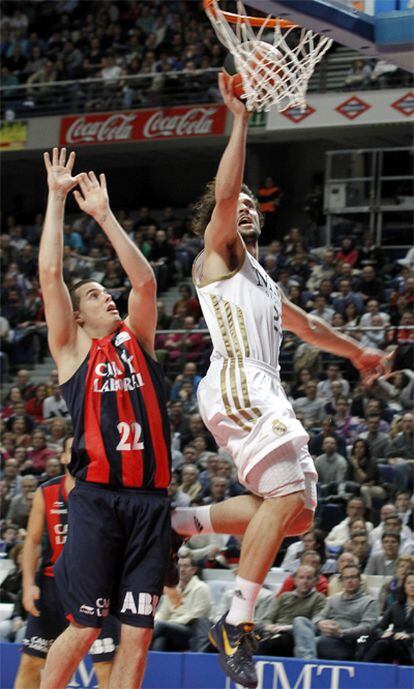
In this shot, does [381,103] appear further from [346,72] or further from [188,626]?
[188,626]

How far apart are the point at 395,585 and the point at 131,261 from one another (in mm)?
4777

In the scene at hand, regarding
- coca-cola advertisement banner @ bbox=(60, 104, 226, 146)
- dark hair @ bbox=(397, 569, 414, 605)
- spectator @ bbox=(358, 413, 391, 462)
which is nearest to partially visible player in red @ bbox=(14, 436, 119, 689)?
dark hair @ bbox=(397, 569, 414, 605)

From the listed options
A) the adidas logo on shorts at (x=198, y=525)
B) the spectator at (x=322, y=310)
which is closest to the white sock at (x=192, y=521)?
the adidas logo on shorts at (x=198, y=525)

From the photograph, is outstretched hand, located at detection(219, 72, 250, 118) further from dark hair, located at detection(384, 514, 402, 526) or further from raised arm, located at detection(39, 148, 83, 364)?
dark hair, located at detection(384, 514, 402, 526)

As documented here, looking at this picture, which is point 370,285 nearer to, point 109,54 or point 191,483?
point 191,483

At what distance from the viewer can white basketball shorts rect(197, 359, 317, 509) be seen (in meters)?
5.02

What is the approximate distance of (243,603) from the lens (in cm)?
500

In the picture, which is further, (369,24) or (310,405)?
(310,405)

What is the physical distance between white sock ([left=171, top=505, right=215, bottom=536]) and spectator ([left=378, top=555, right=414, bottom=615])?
13.1 ft

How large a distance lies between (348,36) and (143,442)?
2232mm

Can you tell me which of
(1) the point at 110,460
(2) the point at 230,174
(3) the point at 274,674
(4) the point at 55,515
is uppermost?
(2) the point at 230,174

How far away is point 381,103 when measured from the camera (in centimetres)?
1798

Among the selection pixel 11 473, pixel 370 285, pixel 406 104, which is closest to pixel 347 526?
pixel 11 473

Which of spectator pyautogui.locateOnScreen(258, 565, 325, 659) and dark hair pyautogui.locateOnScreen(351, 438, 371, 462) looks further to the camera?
dark hair pyautogui.locateOnScreen(351, 438, 371, 462)
